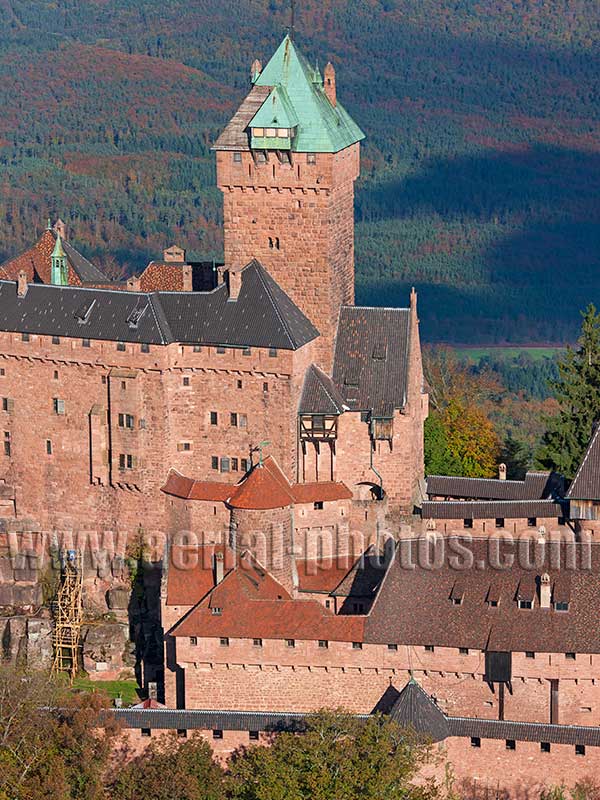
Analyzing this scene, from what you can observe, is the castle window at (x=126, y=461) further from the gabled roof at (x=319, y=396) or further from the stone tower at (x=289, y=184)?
the stone tower at (x=289, y=184)

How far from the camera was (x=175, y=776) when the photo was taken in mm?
67250

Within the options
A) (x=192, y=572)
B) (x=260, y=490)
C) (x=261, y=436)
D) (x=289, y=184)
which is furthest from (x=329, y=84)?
(x=192, y=572)

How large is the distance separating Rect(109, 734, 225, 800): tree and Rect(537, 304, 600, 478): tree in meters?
20.4

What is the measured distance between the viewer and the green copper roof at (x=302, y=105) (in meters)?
78.7

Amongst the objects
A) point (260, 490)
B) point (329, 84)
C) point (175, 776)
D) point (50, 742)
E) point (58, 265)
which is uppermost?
point (329, 84)

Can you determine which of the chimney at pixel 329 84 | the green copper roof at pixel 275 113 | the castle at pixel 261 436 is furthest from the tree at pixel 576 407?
the green copper roof at pixel 275 113

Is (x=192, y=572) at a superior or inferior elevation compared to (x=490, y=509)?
inferior

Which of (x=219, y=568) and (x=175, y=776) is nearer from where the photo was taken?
(x=175, y=776)

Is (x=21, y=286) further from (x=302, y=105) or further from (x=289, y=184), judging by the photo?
(x=302, y=105)

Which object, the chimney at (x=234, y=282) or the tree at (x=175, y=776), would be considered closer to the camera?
the tree at (x=175, y=776)

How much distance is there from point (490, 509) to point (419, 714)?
1190 centimetres

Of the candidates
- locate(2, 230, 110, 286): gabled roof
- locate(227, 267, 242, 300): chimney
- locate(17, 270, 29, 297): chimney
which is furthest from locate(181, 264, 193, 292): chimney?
locate(17, 270, 29, 297): chimney

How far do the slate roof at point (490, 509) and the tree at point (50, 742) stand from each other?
48.7ft

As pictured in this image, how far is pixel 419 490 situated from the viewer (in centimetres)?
8094
